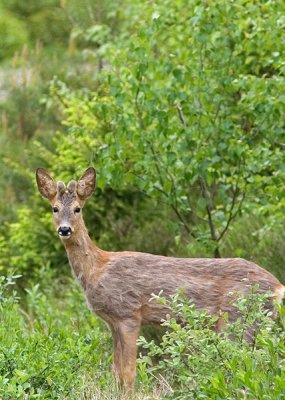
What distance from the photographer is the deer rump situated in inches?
329

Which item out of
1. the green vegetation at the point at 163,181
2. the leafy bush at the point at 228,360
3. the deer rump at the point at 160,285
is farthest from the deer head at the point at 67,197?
the leafy bush at the point at 228,360

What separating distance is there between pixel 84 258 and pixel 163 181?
4.51ft

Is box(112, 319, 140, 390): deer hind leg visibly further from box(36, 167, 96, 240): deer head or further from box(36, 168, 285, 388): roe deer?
box(36, 167, 96, 240): deer head

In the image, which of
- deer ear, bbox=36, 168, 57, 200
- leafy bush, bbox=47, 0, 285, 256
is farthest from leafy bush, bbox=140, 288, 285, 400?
leafy bush, bbox=47, 0, 285, 256

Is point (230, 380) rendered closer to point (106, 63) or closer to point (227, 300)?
point (227, 300)

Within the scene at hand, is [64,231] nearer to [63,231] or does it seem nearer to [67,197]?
[63,231]

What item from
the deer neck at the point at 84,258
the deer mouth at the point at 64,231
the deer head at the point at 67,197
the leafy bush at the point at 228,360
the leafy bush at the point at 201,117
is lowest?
the leafy bush at the point at 228,360

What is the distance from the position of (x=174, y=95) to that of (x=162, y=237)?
134 inches

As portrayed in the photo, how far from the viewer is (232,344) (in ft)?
22.4

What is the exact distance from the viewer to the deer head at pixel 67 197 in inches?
337

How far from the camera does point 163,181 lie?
32.1ft

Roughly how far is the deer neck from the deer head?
0.10m

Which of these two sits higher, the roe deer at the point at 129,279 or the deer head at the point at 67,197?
the deer head at the point at 67,197

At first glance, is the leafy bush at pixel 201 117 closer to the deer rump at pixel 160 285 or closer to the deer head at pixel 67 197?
the deer head at pixel 67 197
